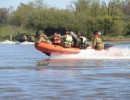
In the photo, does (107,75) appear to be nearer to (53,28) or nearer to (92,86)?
(92,86)

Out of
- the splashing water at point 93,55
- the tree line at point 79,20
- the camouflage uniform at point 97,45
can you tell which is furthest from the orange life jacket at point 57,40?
the tree line at point 79,20

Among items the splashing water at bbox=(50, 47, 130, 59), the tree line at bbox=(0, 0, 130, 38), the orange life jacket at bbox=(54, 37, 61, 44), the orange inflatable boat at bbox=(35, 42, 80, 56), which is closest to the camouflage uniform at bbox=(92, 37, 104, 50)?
the splashing water at bbox=(50, 47, 130, 59)

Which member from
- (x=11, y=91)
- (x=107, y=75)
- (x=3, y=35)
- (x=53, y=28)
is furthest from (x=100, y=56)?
(x=3, y=35)

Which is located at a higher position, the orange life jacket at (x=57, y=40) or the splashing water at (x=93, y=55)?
the orange life jacket at (x=57, y=40)

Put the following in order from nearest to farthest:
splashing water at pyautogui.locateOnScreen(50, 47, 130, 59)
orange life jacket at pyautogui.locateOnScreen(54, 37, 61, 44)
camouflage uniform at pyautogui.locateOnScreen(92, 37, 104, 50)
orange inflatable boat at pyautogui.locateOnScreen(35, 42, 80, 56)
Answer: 1. orange inflatable boat at pyautogui.locateOnScreen(35, 42, 80, 56)
2. splashing water at pyautogui.locateOnScreen(50, 47, 130, 59)
3. camouflage uniform at pyautogui.locateOnScreen(92, 37, 104, 50)
4. orange life jacket at pyautogui.locateOnScreen(54, 37, 61, 44)

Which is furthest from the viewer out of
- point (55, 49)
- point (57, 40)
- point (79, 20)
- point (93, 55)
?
point (79, 20)

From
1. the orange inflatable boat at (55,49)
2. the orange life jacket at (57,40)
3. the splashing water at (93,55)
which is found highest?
the orange life jacket at (57,40)

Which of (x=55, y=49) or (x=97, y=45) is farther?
(x=97, y=45)

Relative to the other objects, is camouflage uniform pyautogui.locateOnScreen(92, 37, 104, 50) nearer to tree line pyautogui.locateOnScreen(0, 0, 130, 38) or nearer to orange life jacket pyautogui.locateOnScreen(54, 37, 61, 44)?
orange life jacket pyautogui.locateOnScreen(54, 37, 61, 44)

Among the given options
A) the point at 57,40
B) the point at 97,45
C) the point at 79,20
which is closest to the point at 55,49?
the point at 57,40

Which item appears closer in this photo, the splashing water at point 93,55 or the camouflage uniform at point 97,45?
the splashing water at point 93,55

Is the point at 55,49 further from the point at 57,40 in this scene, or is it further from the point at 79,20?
the point at 79,20

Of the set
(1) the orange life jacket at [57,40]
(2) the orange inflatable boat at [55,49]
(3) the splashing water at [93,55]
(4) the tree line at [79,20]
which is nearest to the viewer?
(2) the orange inflatable boat at [55,49]

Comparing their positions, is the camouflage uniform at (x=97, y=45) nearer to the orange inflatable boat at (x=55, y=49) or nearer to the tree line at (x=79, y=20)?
the orange inflatable boat at (x=55, y=49)
